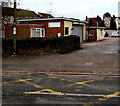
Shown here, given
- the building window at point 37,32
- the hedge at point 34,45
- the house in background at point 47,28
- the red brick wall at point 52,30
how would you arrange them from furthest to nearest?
the red brick wall at point 52,30 → the building window at point 37,32 → the house in background at point 47,28 → the hedge at point 34,45

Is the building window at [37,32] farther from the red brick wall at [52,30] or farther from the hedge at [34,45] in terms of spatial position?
the hedge at [34,45]

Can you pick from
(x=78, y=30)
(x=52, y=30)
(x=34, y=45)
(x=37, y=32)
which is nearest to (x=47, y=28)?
(x=52, y=30)

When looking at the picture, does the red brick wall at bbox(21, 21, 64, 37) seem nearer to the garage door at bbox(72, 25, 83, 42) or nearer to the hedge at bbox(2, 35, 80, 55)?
the garage door at bbox(72, 25, 83, 42)

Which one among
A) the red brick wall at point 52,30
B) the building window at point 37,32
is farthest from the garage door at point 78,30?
the building window at point 37,32

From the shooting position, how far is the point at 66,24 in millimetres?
25312

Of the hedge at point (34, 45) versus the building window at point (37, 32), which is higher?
the building window at point (37, 32)

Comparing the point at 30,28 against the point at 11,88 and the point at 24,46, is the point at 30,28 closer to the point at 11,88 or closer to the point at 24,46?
the point at 24,46

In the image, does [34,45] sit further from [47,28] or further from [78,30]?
[78,30]

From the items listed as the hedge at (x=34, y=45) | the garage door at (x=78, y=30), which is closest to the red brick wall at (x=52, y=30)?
the garage door at (x=78, y=30)

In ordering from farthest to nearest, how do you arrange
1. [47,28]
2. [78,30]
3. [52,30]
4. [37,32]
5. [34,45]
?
[78,30]
[47,28]
[52,30]
[37,32]
[34,45]

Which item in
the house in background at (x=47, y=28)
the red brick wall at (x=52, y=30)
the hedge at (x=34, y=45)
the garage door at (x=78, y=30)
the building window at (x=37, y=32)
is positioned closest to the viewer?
the hedge at (x=34, y=45)

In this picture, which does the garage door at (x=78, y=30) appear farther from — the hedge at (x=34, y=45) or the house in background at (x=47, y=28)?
the hedge at (x=34, y=45)

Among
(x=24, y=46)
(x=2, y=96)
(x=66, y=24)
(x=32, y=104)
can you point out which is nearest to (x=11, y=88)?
(x=2, y=96)

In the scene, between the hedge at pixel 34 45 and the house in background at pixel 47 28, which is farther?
the house in background at pixel 47 28
